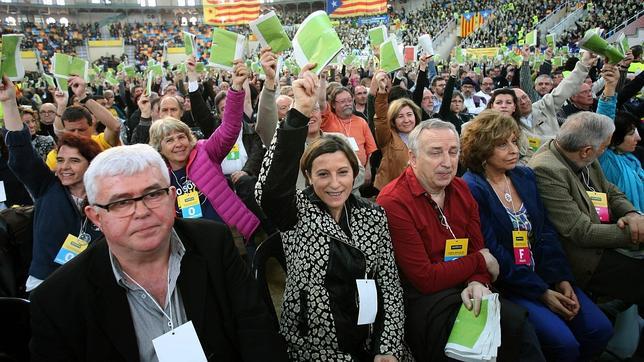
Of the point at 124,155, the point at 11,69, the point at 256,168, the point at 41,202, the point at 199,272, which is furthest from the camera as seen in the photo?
the point at 256,168

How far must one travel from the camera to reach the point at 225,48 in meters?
3.37

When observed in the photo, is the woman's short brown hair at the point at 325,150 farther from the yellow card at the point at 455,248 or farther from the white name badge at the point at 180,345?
the white name badge at the point at 180,345

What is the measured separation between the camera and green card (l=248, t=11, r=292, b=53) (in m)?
2.66

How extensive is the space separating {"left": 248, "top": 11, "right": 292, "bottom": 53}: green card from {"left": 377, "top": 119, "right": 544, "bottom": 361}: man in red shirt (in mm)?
1138

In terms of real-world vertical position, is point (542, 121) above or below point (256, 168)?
above

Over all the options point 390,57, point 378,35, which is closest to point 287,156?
point 390,57

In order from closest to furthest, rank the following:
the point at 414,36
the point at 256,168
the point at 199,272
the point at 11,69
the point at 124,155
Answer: the point at 124,155 < the point at 199,272 < the point at 11,69 < the point at 256,168 < the point at 414,36

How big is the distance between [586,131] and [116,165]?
8.61 feet

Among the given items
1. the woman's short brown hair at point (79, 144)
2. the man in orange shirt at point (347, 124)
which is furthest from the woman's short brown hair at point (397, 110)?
the woman's short brown hair at point (79, 144)

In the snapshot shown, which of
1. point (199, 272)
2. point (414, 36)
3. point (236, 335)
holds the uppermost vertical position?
point (414, 36)

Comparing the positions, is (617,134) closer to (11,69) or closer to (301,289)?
(301,289)

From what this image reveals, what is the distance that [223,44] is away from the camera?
3.36 meters

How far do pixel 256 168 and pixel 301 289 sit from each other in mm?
1961

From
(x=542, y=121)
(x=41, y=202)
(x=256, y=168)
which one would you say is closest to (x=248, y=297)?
(x=41, y=202)
